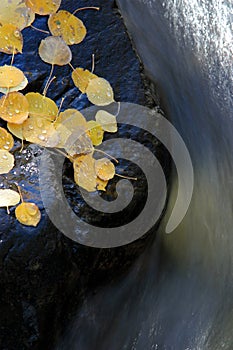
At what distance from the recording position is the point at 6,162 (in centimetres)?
206

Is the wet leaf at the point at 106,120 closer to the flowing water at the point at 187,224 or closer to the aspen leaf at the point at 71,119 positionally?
the aspen leaf at the point at 71,119

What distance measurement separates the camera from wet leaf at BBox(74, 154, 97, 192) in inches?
83.0

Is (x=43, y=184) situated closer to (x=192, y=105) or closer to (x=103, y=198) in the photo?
(x=103, y=198)

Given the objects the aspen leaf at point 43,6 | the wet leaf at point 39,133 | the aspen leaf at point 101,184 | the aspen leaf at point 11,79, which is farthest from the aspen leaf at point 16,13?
the aspen leaf at point 101,184

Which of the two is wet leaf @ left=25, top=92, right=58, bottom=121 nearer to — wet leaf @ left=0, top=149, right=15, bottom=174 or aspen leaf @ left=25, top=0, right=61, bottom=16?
wet leaf @ left=0, top=149, right=15, bottom=174

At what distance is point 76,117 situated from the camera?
2.19 meters

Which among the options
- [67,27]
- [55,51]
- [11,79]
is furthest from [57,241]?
[67,27]

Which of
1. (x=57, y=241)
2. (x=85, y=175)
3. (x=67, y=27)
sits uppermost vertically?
(x=67, y=27)

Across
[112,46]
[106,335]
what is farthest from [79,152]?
[106,335]

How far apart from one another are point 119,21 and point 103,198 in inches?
29.3

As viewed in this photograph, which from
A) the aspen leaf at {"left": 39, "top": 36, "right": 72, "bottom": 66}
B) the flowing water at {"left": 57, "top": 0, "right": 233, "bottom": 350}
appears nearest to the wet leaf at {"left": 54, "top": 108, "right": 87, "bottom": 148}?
the aspen leaf at {"left": 39, "top": 36, "right": 72, "bottom": 66}

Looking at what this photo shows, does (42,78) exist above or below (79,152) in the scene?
above

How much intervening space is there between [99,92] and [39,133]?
285 mm

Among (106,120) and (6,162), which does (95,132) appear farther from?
(6,162)
